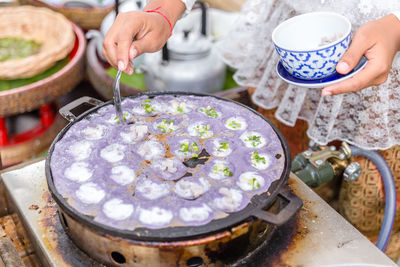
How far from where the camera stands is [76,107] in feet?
5.46

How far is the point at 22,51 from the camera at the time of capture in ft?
9.95

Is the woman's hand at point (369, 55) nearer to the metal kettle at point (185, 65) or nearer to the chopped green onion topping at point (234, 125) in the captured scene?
the chopped green onion topping at point (234, 125)

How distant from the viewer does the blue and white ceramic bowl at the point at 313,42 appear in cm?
130

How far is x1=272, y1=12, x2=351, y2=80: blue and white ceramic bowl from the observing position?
1.30 metres

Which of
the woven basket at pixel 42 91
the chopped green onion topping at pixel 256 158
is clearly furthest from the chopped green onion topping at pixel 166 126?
the woven basket at pixel 42 91

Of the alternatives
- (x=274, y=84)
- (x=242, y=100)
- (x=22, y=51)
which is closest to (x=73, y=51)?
(x=22, y=51)

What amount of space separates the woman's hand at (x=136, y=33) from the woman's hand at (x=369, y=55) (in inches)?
25.9

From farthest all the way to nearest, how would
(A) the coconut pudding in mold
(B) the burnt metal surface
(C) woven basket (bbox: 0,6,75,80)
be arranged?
(C) woven basket (bbox: 0,6,75,80) → (A) the coconut pudding in mold → (B) the burnt metal surface

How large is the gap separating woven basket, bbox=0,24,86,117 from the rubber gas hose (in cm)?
185

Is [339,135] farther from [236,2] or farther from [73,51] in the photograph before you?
[236,2]

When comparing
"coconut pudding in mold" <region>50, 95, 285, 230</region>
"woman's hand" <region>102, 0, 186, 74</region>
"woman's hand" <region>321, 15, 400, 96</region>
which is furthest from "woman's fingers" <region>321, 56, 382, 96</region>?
"woman's hand" <region>102, 0, 186, 74</region>

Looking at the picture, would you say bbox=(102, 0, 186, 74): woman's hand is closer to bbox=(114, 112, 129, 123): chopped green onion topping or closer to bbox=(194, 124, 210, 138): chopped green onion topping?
bbox=(114, 112, 129, 123): chopped green onion topping

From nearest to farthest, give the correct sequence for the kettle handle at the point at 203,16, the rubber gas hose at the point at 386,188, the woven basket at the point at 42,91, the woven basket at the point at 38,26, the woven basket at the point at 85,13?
the rubber gas hose at the point at 386,188, the woven basket at the point at 42,91, the kettle handle at the point at 203,16, the woven basket at the point at 38,26, the woven basket at the point at 85,13

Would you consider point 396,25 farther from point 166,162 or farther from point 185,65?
point 185,65
